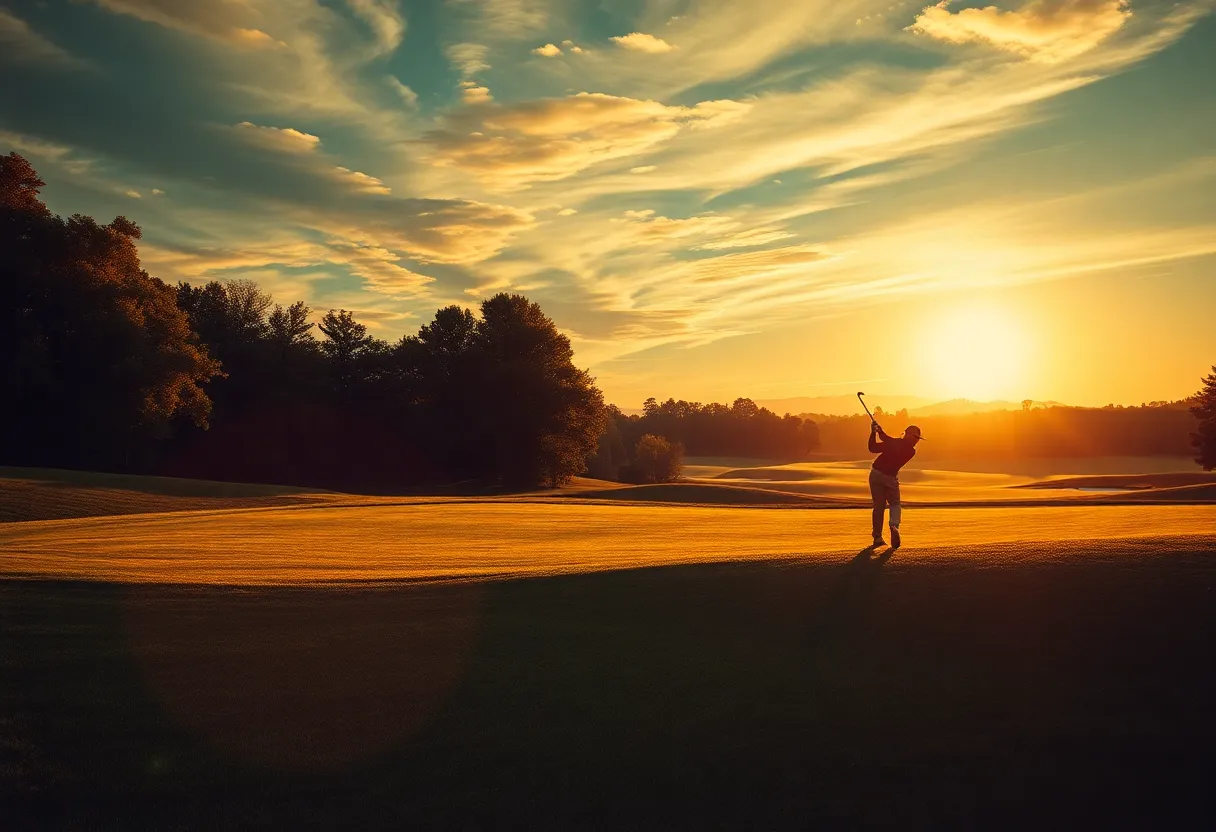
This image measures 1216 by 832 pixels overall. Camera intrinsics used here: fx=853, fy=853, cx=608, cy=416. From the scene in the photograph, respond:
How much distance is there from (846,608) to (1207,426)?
6965 cm

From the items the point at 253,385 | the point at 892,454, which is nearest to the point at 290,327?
the point at 253,385

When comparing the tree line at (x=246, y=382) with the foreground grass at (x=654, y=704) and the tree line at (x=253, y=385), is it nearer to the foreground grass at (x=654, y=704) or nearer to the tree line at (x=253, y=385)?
the tree line at (x=253, y=385)

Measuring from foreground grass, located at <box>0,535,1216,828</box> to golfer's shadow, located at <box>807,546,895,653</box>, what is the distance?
0.04 metres

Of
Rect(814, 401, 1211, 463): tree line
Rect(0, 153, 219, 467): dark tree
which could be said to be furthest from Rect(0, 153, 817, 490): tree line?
Rect(814, 401, 1211, 463): tree line

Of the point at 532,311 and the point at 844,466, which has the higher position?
the point at 532,311

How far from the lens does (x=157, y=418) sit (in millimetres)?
55688

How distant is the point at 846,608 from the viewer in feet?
38.1

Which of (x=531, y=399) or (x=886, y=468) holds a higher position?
(x=531, y=399)

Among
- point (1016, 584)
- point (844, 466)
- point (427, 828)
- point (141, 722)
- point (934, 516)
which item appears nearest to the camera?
point (427, 828)

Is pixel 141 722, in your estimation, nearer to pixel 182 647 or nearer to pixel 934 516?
pixel 182 647

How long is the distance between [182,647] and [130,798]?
366 cm

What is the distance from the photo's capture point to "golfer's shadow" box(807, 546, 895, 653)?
35.7 ft

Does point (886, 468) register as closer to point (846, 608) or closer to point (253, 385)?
point (846, 608)

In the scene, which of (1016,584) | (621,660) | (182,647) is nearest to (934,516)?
(1016,584)
